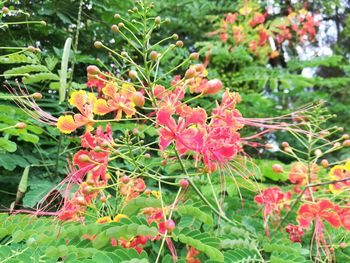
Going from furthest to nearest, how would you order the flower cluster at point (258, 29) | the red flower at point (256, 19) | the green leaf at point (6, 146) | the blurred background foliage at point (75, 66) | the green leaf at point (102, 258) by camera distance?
1. the red flower at point (256, 19)
2. the flower cluster at point (258, 29)
3. the blurred background foliage at point (75, 66)
4. the green leaf at point (6, 146)
5. the green leaf at point (102, 258)

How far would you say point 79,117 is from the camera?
5.41ft

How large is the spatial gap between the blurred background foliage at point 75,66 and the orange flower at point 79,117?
381mm

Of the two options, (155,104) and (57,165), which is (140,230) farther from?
(57,165)

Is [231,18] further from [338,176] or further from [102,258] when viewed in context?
[102,258]

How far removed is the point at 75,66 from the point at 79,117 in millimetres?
1864

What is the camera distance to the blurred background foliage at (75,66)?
8.34ft

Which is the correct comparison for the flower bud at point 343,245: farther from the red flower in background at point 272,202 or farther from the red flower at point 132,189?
the red flower at point 132,189

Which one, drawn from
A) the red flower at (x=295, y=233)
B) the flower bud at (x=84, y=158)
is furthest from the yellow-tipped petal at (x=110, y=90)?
the red flower at (x=295, y=233)

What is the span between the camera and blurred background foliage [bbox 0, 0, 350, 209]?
254 cm

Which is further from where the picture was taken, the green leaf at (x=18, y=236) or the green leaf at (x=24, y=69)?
the green leaf at (x=24, y=69)

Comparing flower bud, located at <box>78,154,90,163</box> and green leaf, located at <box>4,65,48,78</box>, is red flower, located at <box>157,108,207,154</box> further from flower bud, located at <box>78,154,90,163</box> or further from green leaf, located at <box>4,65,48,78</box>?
green leaf, located at <box>4,65,48,78</box>

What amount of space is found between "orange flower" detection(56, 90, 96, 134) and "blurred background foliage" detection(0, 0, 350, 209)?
0.38 m

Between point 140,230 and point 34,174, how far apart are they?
4.63 feet

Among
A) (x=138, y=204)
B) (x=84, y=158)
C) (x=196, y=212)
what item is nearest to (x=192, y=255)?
(x=196, y=212)
